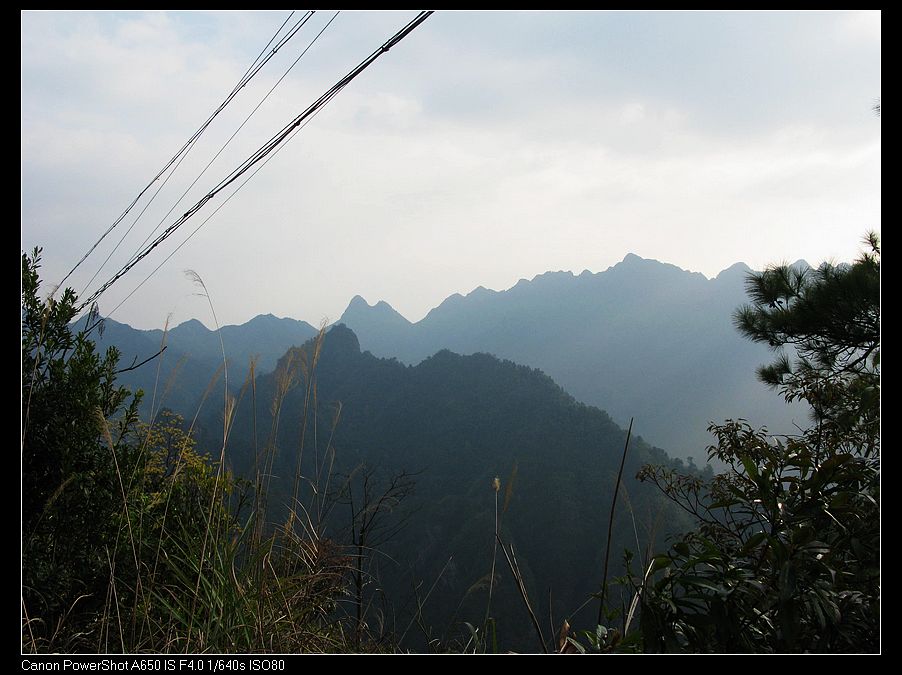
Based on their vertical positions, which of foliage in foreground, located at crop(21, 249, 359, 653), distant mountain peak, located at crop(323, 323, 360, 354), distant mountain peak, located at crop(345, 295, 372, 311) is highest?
distant mountain peak, located at crop(345, 295, 372, 311)

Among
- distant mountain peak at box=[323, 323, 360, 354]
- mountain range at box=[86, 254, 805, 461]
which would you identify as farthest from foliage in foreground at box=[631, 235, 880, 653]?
distant mountain peak at box=[323, 323, 360, 354]

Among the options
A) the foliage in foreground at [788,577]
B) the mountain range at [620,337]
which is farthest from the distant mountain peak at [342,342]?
the foliage in foreground at [788,577]

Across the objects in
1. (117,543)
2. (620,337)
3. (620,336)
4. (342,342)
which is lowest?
(117,543)

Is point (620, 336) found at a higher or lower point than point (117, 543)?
higher

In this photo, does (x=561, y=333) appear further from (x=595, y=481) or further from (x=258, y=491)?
(x=258, y=491)

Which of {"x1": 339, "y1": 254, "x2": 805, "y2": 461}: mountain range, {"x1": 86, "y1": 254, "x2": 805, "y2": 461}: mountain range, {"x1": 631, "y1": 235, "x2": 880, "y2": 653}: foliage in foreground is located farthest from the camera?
{"x1": 339, "y1": 254, "x2": 805, "y2": 461}: mountain range

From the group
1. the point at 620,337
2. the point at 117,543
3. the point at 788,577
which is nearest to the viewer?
the point at 788,577

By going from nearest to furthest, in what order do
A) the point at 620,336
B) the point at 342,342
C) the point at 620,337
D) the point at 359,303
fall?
the point at 342,342, the point at 359,303, the point at 620,337, the point at 620,336

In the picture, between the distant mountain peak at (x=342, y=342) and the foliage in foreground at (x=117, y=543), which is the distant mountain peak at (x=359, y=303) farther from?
the foliage in foreground at (x=117, y=543)

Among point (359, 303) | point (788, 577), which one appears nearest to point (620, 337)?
point (359, 303)

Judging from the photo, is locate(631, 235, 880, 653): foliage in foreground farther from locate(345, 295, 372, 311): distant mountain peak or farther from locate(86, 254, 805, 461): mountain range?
locate(345, 295, 372, 311): distant mountain peak

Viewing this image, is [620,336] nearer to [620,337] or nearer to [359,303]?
[620,337]
